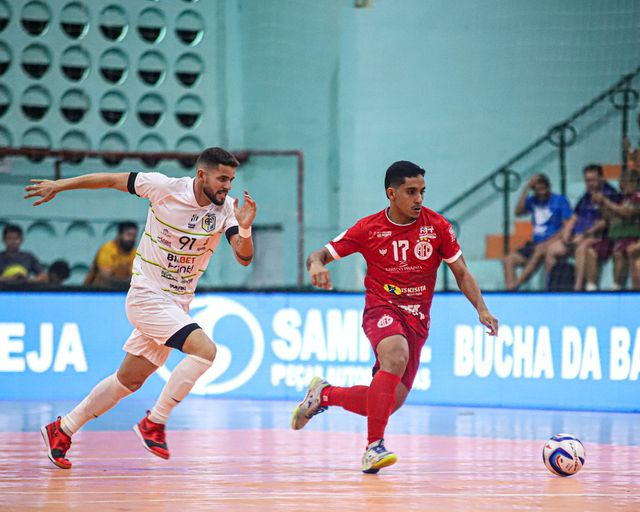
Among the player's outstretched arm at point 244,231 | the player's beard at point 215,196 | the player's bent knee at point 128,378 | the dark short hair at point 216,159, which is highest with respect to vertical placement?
the dark short hair at point 216,159

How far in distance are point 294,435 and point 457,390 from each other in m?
3.48

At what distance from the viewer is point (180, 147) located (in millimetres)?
16297

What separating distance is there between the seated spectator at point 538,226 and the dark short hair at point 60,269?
5335mm

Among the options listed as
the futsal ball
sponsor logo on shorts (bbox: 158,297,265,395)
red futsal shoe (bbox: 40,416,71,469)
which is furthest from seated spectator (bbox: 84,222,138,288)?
the futsal ball

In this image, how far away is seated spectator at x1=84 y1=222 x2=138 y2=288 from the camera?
13359 mm

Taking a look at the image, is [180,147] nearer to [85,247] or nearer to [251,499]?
[85,247]

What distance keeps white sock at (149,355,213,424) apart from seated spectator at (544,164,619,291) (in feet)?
21.4

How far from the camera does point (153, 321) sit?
7.04 meters

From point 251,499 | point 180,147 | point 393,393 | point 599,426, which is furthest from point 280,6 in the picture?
point 251,499

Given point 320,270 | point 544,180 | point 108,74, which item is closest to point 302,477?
point 320,270

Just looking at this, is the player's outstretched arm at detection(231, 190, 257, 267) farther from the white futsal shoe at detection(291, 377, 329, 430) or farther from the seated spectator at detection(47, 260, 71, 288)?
the seated spectator at detection(47, 260, 71, 288)

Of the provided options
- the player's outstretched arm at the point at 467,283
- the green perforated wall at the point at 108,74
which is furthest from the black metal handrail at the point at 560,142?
the player's outstretched arm at the point at 467,283

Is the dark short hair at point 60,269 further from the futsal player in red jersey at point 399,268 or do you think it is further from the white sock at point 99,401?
the futsal player in red jersey at point 399,268

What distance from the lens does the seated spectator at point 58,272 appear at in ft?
45.0
